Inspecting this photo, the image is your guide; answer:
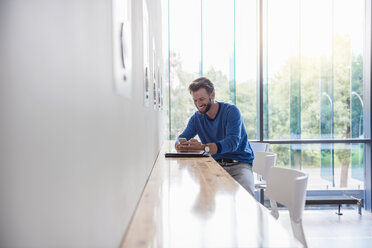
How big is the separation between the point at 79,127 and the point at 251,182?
9.11 ft

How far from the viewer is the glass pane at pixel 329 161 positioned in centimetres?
570

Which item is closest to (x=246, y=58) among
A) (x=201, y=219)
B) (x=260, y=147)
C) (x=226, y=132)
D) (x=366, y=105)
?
(x=260, y=147)

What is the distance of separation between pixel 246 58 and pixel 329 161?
2210 millimetres

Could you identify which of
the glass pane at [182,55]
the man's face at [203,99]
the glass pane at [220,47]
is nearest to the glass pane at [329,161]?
the glass pane at [220,47]

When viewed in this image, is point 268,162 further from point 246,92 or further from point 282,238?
point 246,92

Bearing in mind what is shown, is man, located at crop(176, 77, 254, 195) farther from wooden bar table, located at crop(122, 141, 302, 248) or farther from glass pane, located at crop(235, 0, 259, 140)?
glass pane, located at crop(235, 0, 259, 140)

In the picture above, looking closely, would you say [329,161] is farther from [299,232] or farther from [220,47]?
[299,232]

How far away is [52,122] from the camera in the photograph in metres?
0.41

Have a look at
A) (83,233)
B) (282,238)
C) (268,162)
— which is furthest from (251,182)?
(83,233)

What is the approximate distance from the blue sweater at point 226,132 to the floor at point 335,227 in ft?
5.35

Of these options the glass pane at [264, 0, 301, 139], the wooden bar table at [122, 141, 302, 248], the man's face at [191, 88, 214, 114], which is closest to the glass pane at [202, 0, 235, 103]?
the glass pane at [264, 0, 301, 139]

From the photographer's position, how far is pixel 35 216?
14.8 inches

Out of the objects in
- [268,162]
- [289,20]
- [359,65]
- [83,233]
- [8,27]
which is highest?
[289,20]

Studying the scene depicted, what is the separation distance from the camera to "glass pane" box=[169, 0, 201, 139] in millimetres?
5684
